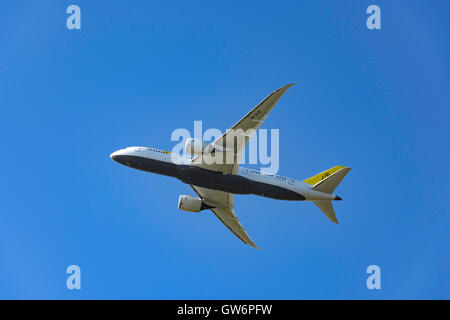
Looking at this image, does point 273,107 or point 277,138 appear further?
point 277,138

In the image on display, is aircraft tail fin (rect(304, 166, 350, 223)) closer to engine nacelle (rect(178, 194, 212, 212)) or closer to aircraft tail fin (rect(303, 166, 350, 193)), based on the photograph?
aircraft tail fin (rect(303, 166, 350, 193))

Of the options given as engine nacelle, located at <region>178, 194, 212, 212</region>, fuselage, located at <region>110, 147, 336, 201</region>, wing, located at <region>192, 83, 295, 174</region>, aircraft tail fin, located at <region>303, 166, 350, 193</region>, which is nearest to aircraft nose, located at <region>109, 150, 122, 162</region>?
fuselage, located at <region>110, 147, 336, 201</region>

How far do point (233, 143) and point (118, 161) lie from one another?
13.0 metres

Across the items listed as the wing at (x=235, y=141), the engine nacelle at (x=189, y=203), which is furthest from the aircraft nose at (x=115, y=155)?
the engine nacelle at (x=189, y=203)

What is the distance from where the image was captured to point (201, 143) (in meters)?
49.7

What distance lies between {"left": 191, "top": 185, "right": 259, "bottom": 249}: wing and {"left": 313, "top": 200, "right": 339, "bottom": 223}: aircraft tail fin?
37.7 feet

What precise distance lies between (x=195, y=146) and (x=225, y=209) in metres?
13.1

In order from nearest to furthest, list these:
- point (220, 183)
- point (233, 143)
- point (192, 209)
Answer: point (233, 143)
point (220, 183)
point (192, 209)

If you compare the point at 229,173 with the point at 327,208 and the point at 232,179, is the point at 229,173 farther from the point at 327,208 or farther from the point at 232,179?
the point at 327,208

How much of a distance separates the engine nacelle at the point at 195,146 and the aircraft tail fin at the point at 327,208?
11727mm

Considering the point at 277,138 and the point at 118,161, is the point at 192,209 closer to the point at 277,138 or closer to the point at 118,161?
the point at 118,161

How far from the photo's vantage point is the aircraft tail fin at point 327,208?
51.4 meters

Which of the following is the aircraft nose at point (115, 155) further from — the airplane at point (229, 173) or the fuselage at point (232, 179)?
the fuselage at point (232, 179)

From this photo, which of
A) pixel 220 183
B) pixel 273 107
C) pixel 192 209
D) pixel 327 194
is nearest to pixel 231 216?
pixel 192 209
